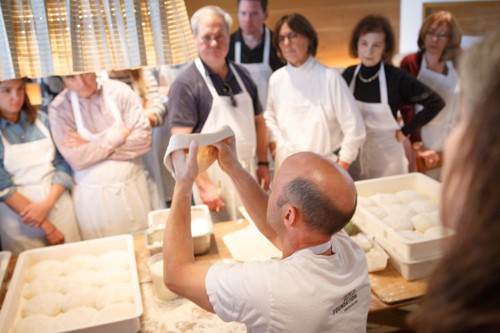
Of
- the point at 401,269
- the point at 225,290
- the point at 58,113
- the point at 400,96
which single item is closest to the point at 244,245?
the point at 401,269

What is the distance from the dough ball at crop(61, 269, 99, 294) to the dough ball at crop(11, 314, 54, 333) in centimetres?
21

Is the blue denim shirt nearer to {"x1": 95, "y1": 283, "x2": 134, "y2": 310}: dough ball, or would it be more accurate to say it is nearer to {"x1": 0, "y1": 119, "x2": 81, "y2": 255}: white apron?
{"x1": 0, "y1": 119, "x2": 81, "y2": 255}: white apron

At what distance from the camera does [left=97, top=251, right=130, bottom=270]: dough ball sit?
219 centimetres

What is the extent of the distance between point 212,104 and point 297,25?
2.57 ft

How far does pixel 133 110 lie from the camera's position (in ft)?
9.75

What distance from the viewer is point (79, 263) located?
2.20m

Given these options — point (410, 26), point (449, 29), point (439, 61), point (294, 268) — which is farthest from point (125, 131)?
point (449, 29)

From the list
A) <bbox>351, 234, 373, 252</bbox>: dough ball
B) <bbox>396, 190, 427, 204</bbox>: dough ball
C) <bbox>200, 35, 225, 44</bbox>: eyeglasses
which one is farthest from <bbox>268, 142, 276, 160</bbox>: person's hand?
<bbox>351, 234, 373, 252</bbox>: dough ball

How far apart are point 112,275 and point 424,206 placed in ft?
5.43

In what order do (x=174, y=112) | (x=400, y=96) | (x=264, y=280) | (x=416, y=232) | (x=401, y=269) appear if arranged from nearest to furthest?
1. (x=264, y=280)
2. (x=401, y=269)
3. (x=416, y=232)
4. (x=174, y=112)
5. (x=400, y=96)

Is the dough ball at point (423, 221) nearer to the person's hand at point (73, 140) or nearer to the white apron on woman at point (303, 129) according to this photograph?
the white apron on woman at point (303, 129)

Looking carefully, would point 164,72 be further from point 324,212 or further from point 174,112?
point 324,212

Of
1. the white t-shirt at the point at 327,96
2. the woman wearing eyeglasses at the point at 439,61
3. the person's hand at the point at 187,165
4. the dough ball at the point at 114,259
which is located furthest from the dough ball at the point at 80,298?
the woman wearing eyeglasses at the point at 439,61

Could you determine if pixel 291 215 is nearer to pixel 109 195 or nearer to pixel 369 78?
pixel 109 195
